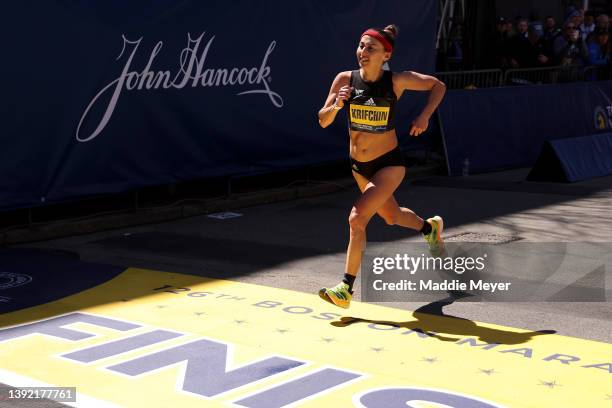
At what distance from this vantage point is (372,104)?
8008 millimetres

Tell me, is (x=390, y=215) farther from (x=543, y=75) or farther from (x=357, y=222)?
(x=543, y=75)

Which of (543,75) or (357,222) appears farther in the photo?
(543,75)

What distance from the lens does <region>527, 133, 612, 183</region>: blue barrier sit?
15.8 m

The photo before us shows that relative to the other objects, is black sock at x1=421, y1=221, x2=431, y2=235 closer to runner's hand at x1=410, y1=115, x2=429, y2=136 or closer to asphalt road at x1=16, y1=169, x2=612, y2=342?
asphalt road at x1=16, y1=169, x2=612, y2=342

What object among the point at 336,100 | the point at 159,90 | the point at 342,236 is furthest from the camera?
the point at 159,90

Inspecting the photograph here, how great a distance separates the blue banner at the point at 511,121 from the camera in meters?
16.5

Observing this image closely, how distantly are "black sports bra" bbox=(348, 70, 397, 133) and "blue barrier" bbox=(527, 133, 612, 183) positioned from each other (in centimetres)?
823

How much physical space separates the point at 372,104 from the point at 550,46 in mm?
13229

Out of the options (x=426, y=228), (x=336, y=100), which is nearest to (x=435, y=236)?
(x=426, y=228)

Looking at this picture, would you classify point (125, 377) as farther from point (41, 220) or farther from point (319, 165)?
point (319, 165)

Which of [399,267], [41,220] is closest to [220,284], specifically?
[399,267]

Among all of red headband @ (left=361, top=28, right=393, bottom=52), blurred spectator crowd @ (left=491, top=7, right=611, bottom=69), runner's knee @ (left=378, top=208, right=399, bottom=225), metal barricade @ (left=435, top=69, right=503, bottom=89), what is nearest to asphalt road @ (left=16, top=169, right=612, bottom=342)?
runner's knee @ (left=378, top=208, right=399, bottom=225)

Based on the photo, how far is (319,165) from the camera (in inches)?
573

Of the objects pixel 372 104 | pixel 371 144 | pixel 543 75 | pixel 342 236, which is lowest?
pixel 342 236
